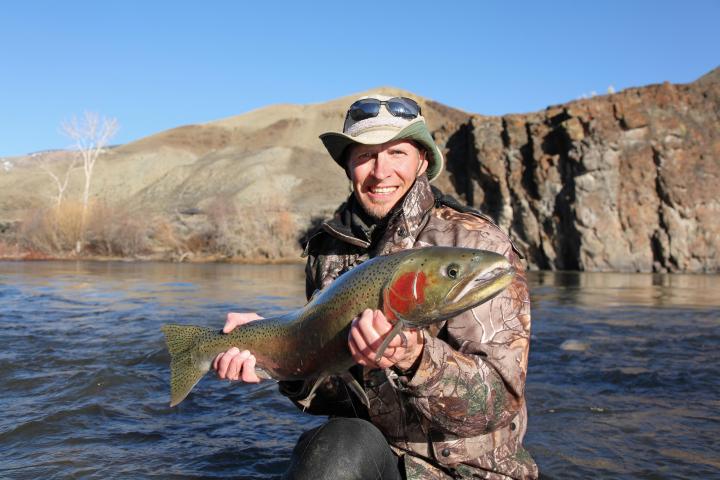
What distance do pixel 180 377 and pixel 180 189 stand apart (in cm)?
6949

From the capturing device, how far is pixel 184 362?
3422 mm

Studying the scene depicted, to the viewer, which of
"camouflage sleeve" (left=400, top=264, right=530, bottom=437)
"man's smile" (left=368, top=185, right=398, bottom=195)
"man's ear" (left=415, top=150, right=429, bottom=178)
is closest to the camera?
"camouflage sleeve" (left=400, top=264, right=530, bottom=437)

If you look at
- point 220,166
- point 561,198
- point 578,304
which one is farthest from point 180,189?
point 578,304

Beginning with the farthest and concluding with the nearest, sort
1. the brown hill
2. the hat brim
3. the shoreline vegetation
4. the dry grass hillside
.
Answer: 1. the dry grass hillside
2. the shoreline vegetation
3. the brown hill
4. the hat brim

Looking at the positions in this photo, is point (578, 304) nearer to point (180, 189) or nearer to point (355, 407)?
point (355, 407)

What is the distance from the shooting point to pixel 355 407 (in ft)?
11.1

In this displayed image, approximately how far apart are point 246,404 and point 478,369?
4.42m

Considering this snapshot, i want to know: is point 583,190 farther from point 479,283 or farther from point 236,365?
point 479,283

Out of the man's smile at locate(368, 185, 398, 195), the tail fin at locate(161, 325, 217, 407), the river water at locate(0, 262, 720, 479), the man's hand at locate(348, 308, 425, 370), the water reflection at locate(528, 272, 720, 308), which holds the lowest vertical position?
the river water at locate(0, 262, 720, 479)

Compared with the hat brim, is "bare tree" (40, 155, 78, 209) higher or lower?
higher

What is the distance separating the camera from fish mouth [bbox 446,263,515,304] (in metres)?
2.27

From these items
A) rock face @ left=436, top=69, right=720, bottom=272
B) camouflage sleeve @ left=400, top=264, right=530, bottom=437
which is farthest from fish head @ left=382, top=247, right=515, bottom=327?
rock face @ left=436, top=69, right=720, bottom=272

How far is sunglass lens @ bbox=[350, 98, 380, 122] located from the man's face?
0.19 meters

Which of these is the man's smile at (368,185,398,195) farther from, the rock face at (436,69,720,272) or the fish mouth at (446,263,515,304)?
the rock face at (436,69,720,272)
